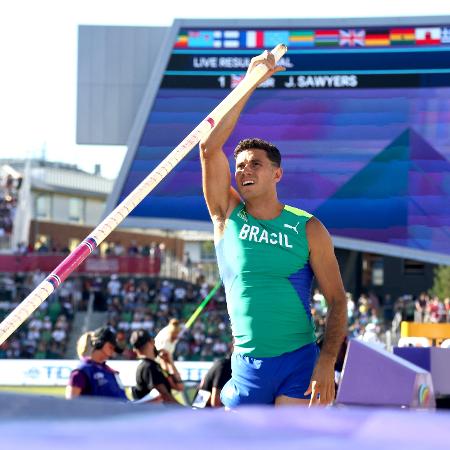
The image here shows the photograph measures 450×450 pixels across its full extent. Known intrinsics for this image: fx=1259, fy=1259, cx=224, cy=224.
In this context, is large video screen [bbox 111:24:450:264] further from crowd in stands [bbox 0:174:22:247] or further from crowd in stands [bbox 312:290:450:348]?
crowd in stands [bbox 0:174:22:247]

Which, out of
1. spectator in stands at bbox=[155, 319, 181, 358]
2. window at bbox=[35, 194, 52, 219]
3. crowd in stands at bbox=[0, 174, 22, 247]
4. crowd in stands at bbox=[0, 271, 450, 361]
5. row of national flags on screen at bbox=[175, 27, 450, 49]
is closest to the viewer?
spectator in stands at bbox=[155, 319, 181, 358]

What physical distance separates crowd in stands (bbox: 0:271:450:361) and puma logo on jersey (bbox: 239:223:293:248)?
17694 mm

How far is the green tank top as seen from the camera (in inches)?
168

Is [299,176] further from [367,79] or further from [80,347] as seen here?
[80,347]

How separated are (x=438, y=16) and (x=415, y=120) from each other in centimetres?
218

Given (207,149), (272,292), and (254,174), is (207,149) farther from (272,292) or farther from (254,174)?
(272,292)

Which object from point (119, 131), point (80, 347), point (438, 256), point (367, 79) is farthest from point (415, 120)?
point (80, 347)

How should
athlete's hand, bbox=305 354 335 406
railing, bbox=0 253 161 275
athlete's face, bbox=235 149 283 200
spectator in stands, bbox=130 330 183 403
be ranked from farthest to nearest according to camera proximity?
railing, bbox=0 253 161 275 < spectator in stands, bbox=130 330 183 403 < athlete's face, bbox=235 149 283 200 < athlete's hand, bbox=305 354 335 406

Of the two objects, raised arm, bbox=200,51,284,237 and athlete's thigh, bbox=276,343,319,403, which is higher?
raised arm, bbox=200,51,284,237

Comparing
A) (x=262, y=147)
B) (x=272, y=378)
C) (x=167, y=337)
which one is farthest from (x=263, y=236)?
(x=167, y=337)

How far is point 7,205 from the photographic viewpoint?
34844 millimetres

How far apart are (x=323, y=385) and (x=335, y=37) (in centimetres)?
2215

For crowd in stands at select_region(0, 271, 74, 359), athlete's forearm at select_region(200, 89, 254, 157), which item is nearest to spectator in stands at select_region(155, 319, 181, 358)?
athlete's forearm at select_region(200, 89, 254, 157)

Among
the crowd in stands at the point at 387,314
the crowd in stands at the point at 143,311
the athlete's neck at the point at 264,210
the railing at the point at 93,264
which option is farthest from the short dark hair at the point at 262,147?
the railing at the point at 93,264
